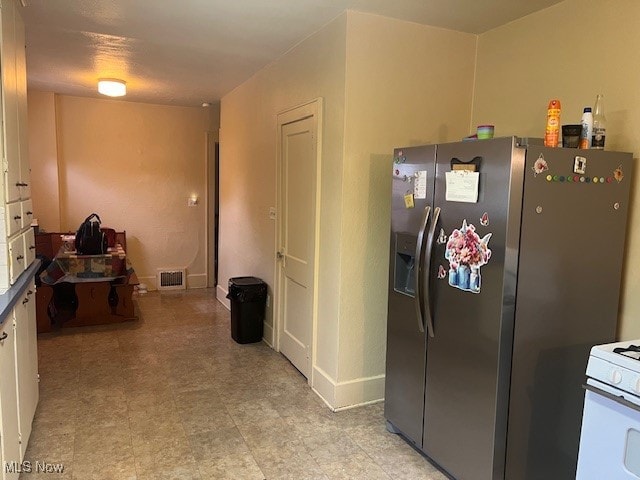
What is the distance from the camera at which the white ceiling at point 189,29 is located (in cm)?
278

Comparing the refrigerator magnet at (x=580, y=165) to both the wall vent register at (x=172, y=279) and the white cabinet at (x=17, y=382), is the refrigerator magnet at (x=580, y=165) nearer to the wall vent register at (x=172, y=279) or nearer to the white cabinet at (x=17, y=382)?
the white cabinet at (x=17, y=382)

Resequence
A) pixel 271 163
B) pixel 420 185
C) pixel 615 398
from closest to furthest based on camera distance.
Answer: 1. pixel 615 398
2. pixel 420 185
3. pixel 271 163

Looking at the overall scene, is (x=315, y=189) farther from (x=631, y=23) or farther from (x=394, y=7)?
(x=631, y=23)

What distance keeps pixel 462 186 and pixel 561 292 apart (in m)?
0.65

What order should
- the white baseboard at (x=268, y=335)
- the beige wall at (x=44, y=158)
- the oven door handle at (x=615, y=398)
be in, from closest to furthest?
the oven door handle at (x=615, y=398), the white baseboard at (x=268, y=335), the beige wall at (x=44, y=158)

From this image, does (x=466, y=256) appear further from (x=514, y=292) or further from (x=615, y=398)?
(x=615, y=398)

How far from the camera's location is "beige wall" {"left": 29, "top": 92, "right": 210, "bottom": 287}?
5.92 metres

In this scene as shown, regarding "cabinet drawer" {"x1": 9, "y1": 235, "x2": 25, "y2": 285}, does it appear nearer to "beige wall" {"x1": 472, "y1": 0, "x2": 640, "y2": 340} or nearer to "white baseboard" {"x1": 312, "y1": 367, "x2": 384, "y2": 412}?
"white baseboard" {"x1": 312, "y1": 367, "x2": 384, "y2": 412}

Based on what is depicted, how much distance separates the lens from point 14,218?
2357 mm

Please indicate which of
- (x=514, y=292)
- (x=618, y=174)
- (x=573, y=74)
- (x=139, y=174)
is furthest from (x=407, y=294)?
(x=139, y=174)

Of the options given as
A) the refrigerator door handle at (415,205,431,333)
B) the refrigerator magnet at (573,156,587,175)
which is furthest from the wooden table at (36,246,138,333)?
the refrigerator magnet at (573,156,587,175)

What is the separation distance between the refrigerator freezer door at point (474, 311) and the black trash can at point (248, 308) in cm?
221

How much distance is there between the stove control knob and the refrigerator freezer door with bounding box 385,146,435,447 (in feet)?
2.98

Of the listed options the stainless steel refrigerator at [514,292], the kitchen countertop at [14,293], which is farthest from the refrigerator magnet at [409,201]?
the kitchen countertop at [14,293]
